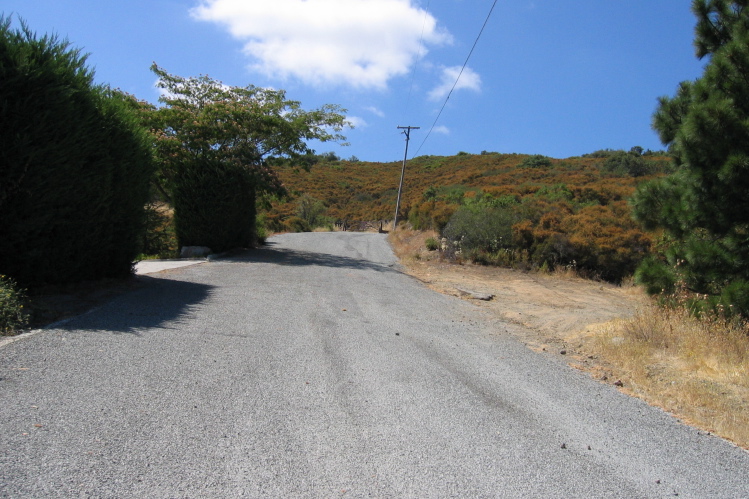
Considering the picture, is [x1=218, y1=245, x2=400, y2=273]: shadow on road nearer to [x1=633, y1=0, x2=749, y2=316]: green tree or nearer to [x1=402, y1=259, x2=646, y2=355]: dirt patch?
[x1=402, y1=259, x2=646, y2=355]: dirt patch

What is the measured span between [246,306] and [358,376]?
392 cm

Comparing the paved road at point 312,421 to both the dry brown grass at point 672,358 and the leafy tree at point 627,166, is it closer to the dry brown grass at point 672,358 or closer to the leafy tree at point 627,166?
the dry brown grass at point 672,358

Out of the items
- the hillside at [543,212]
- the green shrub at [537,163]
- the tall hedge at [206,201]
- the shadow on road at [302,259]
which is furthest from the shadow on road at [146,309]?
the green shrub at [537,163]

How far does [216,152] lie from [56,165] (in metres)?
11.0

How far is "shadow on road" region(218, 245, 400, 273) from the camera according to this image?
17.0 metres

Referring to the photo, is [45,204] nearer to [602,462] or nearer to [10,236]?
[10,236]

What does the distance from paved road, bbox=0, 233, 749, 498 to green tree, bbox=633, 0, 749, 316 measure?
268 centimetres

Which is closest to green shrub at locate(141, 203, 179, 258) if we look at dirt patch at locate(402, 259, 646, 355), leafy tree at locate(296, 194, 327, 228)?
dirt patch at locate(402, 259, 646, 355)

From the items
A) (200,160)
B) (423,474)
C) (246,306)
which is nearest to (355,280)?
(246,306)

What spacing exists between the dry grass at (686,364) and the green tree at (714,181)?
641mm

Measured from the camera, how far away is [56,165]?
727 centimetres

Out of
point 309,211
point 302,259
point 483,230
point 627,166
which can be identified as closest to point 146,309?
point 302,259

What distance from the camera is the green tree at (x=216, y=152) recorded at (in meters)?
17.5

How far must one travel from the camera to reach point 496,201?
23.4 meters
